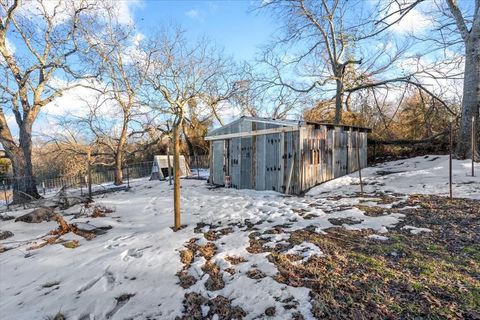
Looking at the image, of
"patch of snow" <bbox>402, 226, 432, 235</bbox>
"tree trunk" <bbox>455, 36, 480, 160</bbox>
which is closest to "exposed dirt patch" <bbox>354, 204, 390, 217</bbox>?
"patch of snow" <bbox>402, 226, 432, 235</bbox>

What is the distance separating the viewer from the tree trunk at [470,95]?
8445mm

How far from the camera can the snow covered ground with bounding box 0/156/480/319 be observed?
2.46 meters

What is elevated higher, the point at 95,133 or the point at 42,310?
the point at 95,133

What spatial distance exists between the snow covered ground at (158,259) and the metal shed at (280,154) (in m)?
1.97

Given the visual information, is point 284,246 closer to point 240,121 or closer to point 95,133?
point 240,121

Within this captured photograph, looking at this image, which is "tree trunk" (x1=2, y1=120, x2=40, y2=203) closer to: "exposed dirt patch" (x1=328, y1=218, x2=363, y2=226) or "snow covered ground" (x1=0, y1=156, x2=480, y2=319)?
"snow covered ground" (x1=0, y1=156, x2=480, y2=319)

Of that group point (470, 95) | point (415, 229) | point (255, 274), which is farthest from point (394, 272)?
point (470, 95)

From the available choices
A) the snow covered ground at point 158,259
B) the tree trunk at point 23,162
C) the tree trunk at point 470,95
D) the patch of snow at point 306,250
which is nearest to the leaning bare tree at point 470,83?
the tree trunk at point 470,95

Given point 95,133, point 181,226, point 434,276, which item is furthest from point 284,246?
point 95,133

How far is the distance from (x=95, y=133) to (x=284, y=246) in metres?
17.5

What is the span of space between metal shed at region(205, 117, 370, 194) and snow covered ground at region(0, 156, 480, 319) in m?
1.97

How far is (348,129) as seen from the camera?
35.7 feet

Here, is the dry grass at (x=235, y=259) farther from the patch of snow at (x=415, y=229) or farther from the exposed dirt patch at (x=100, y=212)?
the exposed dirt patch at (x=100, y=212)

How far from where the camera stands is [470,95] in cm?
860
